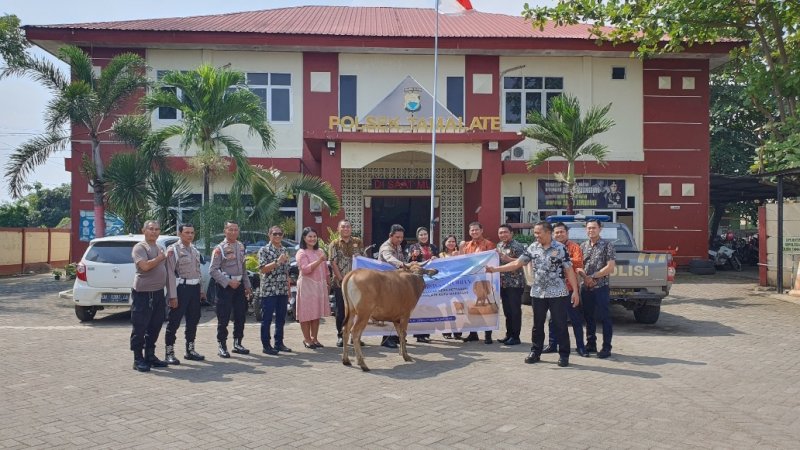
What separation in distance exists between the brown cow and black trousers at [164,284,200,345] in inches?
73.1

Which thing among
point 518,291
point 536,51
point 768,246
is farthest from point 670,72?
point 518,291

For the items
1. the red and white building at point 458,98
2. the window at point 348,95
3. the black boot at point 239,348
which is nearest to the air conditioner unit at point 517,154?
the red and white building at point 458,98

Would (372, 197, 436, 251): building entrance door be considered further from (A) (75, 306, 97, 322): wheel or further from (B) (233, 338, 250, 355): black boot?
(B) (233, 338, 250, 355): black boot

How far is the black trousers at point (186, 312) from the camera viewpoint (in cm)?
782

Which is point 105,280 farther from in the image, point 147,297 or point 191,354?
point 147,297

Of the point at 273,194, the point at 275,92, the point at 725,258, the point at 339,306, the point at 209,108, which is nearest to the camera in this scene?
the point at 339,306

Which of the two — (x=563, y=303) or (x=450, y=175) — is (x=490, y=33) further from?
(x=563, y=303)

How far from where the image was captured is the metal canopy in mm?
18766

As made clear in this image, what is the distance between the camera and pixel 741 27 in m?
16.2

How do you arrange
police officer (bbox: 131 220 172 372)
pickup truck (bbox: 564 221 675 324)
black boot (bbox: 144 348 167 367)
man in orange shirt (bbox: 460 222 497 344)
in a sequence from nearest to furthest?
police officer (bbox: 131 220 172 372) → black boot (bbox: 144 348 167 367) → man in orange shirt (bbox: 460 222 497 344) → pickup truck (bbox: 564 221 675 324)

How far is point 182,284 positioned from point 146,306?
53cm

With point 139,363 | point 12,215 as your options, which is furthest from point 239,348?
point 12,215

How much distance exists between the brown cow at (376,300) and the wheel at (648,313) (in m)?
4.79

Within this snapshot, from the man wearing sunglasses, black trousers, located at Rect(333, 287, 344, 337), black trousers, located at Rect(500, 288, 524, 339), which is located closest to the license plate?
the man wearing sunglasses
